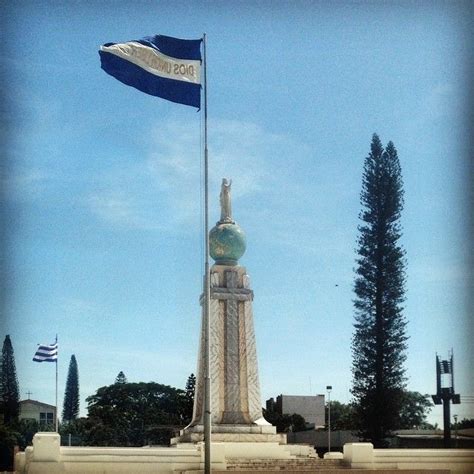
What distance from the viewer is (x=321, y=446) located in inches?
1594

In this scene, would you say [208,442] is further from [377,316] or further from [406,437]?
[406,437]

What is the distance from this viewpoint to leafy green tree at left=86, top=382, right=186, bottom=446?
4362 cm

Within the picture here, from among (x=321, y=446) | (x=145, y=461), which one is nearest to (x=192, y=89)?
(x=145, y=461)

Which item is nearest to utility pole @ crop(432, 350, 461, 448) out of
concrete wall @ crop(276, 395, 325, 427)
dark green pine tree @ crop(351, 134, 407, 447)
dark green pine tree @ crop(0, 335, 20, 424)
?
dark green pine tree @ crop(351, 134, 407, 447)

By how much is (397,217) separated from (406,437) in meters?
9.74

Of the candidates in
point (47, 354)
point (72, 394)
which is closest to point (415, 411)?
point (47, 354)

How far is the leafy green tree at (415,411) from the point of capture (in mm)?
32062

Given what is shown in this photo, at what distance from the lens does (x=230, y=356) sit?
24.4 metres

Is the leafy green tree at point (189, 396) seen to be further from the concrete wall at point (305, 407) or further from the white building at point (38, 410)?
the white building at point (38, 410)

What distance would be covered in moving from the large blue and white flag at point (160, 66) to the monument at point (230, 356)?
10815mm

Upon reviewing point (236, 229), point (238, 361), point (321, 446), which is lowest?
point (321, 446)

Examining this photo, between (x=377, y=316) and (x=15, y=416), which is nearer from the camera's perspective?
(x=377, y=316)

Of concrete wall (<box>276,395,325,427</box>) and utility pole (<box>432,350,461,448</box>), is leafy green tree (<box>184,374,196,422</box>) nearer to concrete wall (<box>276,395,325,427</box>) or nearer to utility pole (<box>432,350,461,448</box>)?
concrete wall (<box>276,395,325,427</box>)

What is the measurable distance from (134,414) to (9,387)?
53.8 feet
